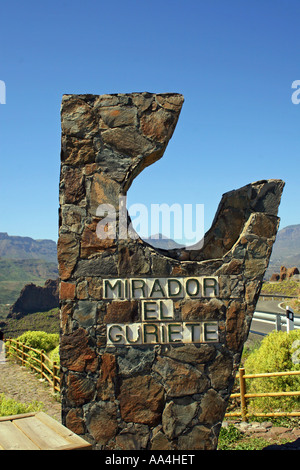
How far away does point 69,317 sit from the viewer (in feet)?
16.4

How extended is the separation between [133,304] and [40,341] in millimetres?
15231

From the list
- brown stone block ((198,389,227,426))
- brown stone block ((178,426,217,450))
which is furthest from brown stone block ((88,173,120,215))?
brown stone block ((178,426,217,450))

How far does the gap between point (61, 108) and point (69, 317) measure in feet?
7.67

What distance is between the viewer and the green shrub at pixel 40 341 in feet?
61.9

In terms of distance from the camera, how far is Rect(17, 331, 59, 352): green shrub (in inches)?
742

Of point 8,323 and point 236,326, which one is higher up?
point 236,326

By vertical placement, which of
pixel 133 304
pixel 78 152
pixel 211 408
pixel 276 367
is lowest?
pixel 276 367

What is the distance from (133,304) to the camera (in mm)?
5004

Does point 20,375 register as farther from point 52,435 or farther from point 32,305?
point 32,305

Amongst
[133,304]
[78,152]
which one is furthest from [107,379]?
[78,152]

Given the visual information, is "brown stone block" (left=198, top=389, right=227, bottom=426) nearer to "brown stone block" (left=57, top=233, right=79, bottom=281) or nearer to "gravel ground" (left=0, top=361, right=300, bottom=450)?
"gravel ground" (left=0, top=361, right=300, bottom=450)

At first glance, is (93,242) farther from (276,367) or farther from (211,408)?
(276,367)

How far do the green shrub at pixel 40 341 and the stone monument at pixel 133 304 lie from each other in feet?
47.6

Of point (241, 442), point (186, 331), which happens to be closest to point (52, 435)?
point (186, 331)
